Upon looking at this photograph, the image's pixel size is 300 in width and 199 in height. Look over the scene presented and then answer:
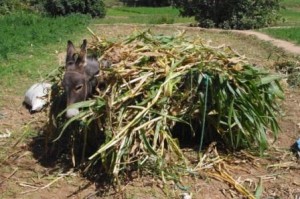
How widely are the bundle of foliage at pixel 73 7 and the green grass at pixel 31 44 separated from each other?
4.16m

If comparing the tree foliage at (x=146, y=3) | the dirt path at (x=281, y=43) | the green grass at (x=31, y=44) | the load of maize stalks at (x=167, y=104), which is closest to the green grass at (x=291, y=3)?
the tree foliage at (x=146, y=3)

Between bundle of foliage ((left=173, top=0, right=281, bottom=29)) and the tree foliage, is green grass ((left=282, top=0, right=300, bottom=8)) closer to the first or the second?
the tree foliage

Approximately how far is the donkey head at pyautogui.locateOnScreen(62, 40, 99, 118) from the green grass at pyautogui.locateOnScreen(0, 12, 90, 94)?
250 cm

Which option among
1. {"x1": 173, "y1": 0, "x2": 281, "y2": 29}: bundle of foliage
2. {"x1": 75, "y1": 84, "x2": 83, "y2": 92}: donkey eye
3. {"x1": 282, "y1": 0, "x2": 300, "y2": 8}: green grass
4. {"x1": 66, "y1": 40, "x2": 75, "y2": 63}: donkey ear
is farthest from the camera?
{"x1": 282, "y1": 0, "x2": 300, "y2": 8}: green grass

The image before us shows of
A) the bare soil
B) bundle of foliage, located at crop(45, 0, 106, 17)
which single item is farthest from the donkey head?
bundle of foliage, located at crop(45, 0, 106, 17)

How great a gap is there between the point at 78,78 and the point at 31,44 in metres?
7.38

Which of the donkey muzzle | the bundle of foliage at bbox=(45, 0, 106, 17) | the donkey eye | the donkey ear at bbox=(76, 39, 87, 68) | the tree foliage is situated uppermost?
the donkey ear at bbox=(76, 39, 87, 68)

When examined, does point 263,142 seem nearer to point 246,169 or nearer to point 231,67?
point 246,169

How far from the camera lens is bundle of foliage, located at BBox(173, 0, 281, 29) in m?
18.1

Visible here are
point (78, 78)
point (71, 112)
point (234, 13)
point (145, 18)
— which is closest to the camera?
point (71, 112)

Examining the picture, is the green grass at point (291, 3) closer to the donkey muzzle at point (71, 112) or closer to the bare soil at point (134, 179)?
the bare soil at point (134, 179)

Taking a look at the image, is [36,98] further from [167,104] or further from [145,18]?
[145,18]

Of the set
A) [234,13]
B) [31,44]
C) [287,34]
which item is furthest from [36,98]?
[234,13]

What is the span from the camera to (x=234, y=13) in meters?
18.3
